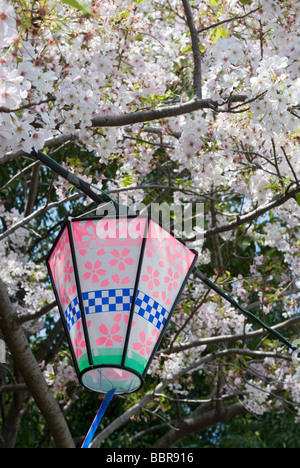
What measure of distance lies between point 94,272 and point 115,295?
3.7 inches

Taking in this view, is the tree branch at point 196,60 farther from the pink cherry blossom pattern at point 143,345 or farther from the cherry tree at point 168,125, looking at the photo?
the pink cherry blossom pattern at point 143,345

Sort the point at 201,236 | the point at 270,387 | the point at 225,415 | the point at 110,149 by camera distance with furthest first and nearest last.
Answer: the point at 225,415, the point at 270,387, the point at 201,236, the point at 110,149

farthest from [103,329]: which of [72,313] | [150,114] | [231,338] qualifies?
[231,338]

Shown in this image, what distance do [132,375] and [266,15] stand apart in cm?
172

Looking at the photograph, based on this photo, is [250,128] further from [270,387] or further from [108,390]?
[270,387]

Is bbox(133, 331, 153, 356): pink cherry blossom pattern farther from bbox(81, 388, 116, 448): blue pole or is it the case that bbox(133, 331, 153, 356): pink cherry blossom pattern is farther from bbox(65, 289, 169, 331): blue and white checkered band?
bbox(81, 388, 116, 448): blue pole

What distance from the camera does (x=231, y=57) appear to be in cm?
289

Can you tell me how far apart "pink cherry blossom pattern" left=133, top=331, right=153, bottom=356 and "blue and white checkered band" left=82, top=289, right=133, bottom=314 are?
9cm

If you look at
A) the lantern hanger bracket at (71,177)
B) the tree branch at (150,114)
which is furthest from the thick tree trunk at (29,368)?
the lantern hanger bracket at (71,177)

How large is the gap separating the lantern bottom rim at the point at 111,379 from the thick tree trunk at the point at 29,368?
1817mm

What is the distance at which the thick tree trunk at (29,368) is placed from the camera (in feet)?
12.0
